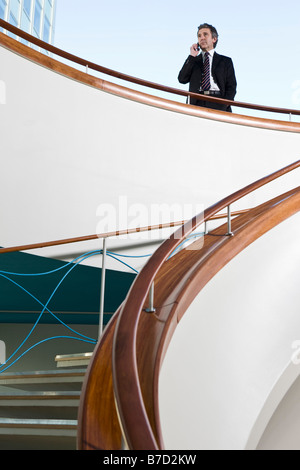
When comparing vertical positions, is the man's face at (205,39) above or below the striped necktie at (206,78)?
above

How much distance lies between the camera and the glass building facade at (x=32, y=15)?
842cm

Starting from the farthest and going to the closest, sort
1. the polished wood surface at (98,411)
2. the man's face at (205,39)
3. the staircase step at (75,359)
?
the man's face at (205,39) < the staircase step at (75,359) < the polished wood surface at (98,411)

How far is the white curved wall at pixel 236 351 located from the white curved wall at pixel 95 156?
1335 millimetres

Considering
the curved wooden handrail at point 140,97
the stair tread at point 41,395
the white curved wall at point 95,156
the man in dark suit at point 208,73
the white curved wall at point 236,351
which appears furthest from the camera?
the man in dark suit at point 208,73

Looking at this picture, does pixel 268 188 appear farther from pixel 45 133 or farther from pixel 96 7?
pixel 96 7

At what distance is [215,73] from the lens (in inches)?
177

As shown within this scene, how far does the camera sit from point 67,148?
343cm

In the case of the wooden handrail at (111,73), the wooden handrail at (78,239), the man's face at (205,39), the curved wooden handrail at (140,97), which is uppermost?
the man's face at (205,39)

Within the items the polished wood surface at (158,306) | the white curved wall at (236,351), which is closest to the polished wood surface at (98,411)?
the polished wood surface at (158,306)

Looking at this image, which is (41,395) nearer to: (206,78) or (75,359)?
(75,359)

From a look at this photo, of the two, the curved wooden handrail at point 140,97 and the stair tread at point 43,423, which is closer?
the stair tread at point 43,423

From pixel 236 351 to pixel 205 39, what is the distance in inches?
123

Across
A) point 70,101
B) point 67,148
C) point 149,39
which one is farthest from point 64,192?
point 149,39

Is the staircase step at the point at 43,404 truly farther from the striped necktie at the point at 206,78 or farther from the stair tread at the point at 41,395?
the striped necktie at the point at 206,78
